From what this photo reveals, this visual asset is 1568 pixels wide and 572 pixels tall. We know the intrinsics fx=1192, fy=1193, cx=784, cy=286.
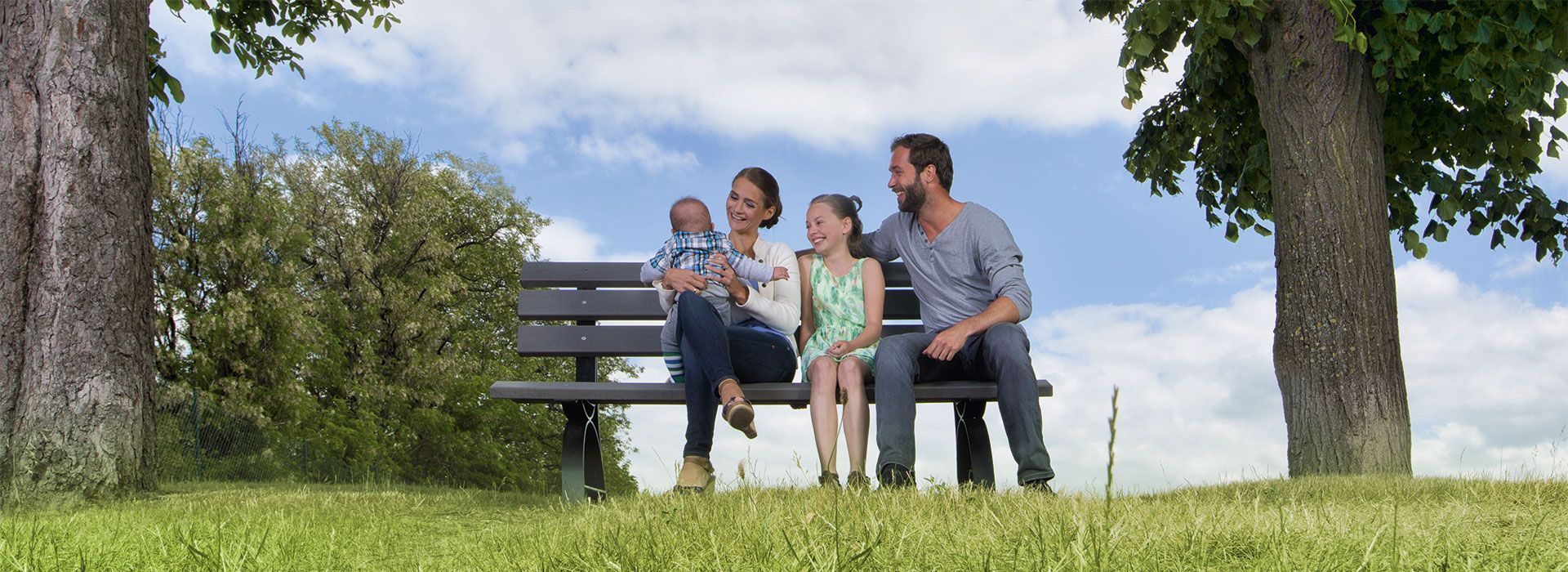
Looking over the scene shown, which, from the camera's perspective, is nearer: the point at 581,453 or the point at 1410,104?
the point at 581,453

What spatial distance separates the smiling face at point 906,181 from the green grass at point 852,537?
6.49 ft

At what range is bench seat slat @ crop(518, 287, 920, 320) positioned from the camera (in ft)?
22.8

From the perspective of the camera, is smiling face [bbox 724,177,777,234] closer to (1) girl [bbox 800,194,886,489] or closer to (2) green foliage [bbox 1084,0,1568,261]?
(1) girl [bbox 800,194,886,489]

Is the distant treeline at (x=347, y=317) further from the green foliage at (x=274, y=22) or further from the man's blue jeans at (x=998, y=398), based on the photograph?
the man's blue jeans at (x=998, y=398)

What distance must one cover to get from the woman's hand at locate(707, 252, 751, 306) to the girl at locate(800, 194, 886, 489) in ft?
1.37

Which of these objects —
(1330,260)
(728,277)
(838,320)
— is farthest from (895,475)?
(1330,260)

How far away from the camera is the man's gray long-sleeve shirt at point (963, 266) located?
577 cm

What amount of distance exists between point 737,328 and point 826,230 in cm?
68

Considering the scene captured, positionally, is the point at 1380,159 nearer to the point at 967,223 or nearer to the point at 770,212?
the point at 967,223

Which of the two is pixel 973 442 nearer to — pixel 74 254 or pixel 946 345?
pixel 946 345

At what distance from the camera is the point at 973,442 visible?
6.11 m

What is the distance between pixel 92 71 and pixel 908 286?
4967 millimetres

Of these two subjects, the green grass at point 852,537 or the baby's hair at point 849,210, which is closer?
the green grass at point 852,537

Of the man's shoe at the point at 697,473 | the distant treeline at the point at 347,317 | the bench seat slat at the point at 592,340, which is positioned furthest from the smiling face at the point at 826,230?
the distant treeline at the point at 347,317
